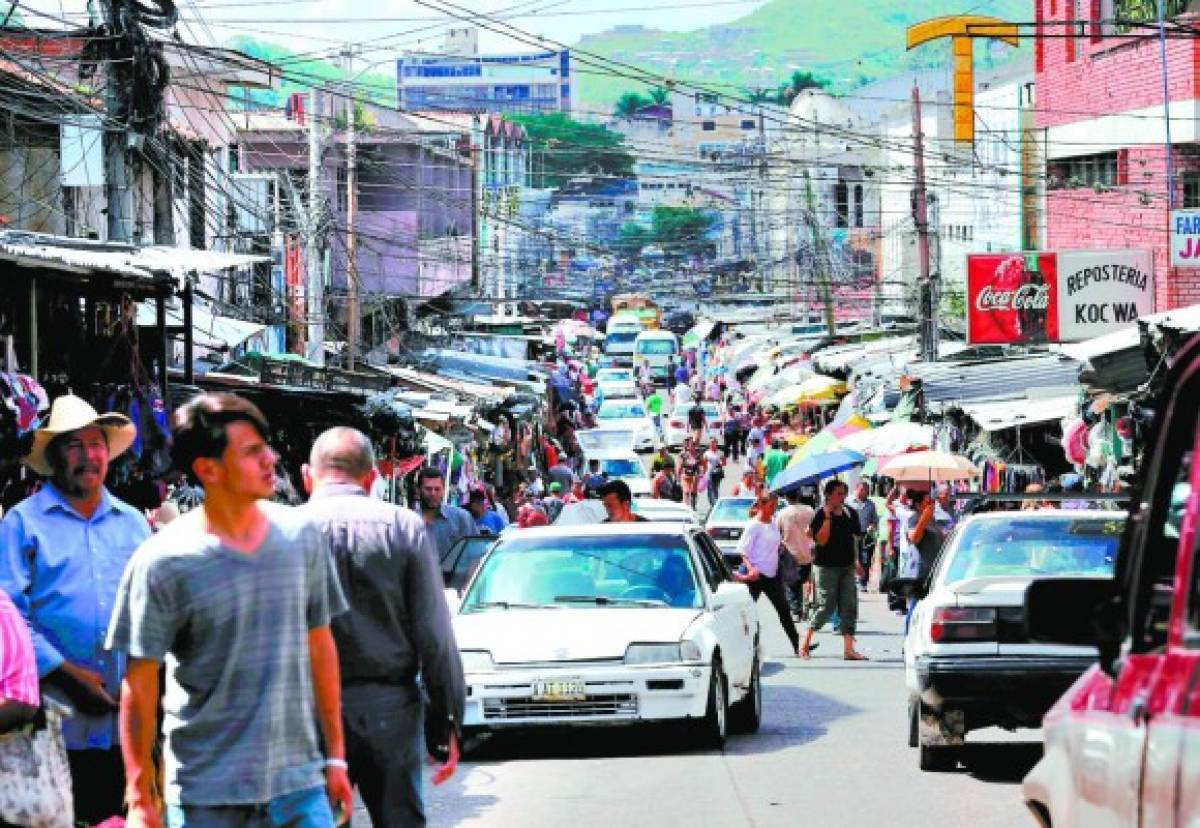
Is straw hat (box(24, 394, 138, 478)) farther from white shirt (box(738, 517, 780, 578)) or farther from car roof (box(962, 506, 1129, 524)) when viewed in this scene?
white shirt (box(738, 517, 780, 578))

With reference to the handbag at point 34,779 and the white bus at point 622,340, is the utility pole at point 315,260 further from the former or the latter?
the white bus at point 622,340

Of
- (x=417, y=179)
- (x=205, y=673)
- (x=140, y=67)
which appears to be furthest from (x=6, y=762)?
(x=417, y=179)

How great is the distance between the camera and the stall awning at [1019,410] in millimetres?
32094

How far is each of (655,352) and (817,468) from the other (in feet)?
274

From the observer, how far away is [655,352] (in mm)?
116000

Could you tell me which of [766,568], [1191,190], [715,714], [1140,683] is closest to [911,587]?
[715,714]

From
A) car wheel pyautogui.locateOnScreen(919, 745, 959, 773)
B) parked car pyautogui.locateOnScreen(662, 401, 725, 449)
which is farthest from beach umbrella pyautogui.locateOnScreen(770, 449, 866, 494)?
parked car pyautogui.locateOnScreen(662, 401, 725, 449)

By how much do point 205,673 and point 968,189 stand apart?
63517 mm

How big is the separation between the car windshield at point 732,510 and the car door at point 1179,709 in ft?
113

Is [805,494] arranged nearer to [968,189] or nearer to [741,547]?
[741,547]

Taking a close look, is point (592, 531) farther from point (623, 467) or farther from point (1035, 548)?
point (623, 467)

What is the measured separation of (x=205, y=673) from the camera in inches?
261

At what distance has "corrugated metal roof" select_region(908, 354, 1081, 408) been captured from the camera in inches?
1366

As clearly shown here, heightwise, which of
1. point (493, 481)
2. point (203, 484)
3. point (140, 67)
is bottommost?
point (493, 481)
